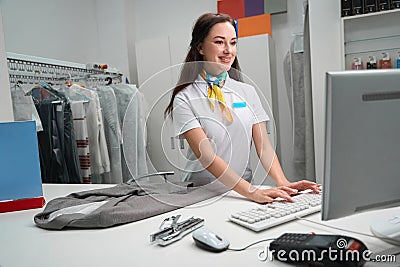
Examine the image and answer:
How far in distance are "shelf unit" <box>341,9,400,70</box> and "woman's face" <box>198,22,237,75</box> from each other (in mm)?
1556

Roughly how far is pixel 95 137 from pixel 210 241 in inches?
78.8

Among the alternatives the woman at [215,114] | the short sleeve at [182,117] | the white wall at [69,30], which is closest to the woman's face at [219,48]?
the woman at [215,114]

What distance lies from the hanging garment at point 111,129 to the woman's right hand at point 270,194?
1713 millimetres

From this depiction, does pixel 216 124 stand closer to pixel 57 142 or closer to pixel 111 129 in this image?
pixel 57 142

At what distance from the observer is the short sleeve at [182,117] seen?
116 cm

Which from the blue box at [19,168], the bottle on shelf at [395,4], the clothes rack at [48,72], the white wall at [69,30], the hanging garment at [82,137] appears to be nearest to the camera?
the blue box at [19,168]

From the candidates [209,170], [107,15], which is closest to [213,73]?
[209,170]

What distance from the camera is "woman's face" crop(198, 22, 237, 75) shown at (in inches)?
46.1

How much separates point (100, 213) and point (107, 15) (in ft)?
10.8

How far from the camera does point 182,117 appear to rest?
1.17 meters

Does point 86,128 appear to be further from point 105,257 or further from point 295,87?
point 105,257

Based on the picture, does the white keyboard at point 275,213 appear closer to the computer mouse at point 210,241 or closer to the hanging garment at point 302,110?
the computer mouse at point 210,241

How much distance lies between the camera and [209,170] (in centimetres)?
118

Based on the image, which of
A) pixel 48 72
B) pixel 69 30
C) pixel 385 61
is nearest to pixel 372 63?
pixel 385 61
